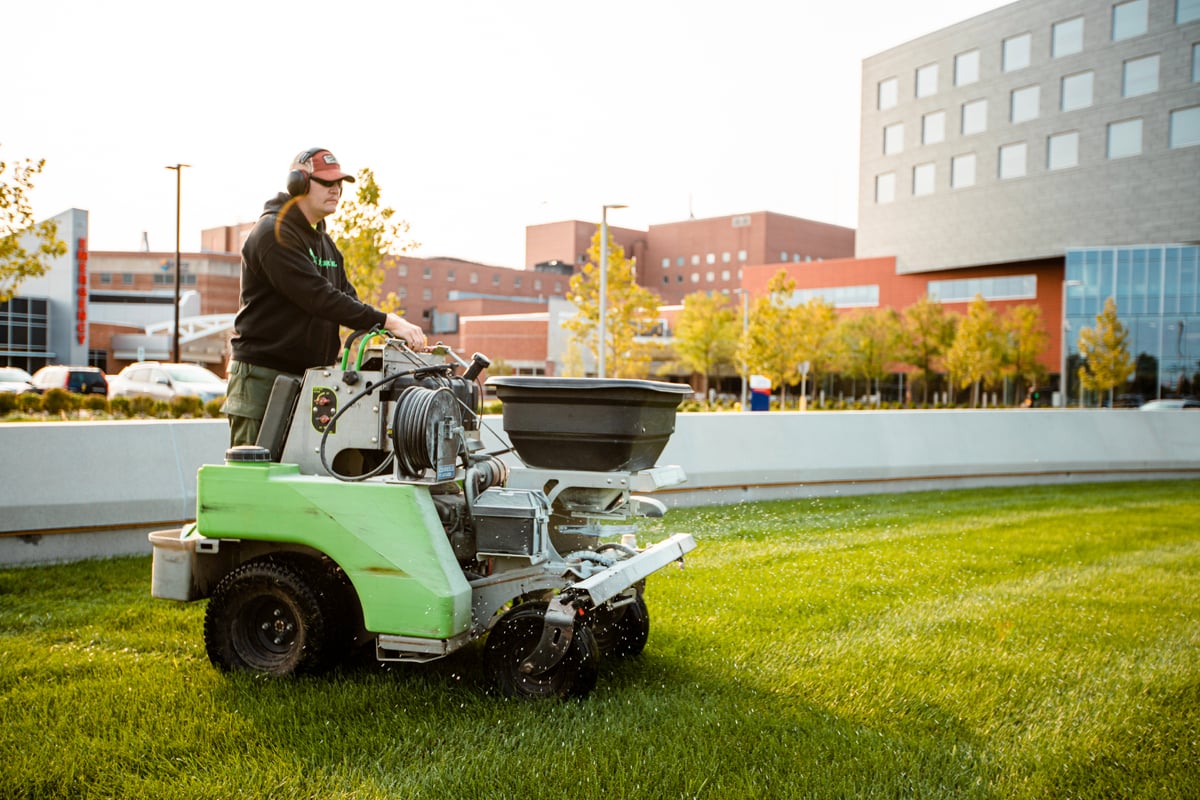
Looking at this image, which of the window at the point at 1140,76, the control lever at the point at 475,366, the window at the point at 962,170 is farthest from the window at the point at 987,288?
the control lever at the point at 475,366

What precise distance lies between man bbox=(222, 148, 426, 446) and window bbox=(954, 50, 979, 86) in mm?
56221

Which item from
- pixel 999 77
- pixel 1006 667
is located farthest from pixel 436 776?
pixel 999 77

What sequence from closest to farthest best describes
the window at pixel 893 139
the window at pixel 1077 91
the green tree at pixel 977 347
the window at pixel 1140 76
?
the window at pixel 1140 76
the green tree at pixel 977 347
the window at pixel 1077 91
the window at pixel 893 139

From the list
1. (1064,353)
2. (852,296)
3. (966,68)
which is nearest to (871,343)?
(852,296)

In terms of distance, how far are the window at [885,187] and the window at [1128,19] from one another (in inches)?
547

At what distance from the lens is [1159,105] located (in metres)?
46.5

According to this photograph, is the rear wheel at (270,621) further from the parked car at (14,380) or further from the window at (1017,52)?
the window at (1017,52)

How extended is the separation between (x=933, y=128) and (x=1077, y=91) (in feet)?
27.1

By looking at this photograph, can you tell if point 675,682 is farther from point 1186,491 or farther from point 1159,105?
point 1159,105

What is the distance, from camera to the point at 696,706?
162 inches

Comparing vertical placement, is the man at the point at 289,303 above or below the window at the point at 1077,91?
below

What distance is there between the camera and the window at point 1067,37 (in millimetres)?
49125

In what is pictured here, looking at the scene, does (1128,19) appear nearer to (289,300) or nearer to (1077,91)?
(1077,91)

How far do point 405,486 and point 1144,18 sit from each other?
5369 centimetres
